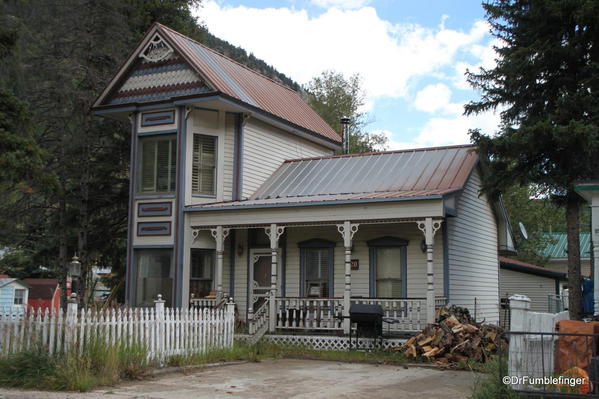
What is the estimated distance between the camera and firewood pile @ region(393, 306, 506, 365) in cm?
1412

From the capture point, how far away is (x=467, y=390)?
34.8ft

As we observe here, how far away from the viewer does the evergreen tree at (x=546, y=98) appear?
1483 cm

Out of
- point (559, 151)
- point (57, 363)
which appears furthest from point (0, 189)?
point (559, 151)

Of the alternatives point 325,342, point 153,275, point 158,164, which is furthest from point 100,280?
point 325,342

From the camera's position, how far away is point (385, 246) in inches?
707

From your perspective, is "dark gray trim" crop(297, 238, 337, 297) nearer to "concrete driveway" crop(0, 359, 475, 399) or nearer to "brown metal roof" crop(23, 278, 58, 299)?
"concrete driveway" crop(0, 359, 475, 399)

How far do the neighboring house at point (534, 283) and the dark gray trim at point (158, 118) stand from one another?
1852 centimetres

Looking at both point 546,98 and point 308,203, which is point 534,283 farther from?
point 308,203

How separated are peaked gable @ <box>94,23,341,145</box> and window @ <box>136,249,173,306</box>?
15.3ft

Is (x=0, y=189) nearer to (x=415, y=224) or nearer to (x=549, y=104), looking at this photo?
(x=415, y=224)

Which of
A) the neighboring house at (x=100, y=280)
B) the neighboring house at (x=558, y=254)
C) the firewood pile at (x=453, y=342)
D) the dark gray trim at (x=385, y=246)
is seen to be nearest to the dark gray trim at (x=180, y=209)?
the dark gray trim at (x=385, y=246)

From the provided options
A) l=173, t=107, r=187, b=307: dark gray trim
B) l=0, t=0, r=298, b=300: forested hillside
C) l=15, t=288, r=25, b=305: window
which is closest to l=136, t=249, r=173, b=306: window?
l=173, t=107, r=187, b=307: dark gray trim

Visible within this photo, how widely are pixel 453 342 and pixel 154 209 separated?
9.60m

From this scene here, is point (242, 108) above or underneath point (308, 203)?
above
